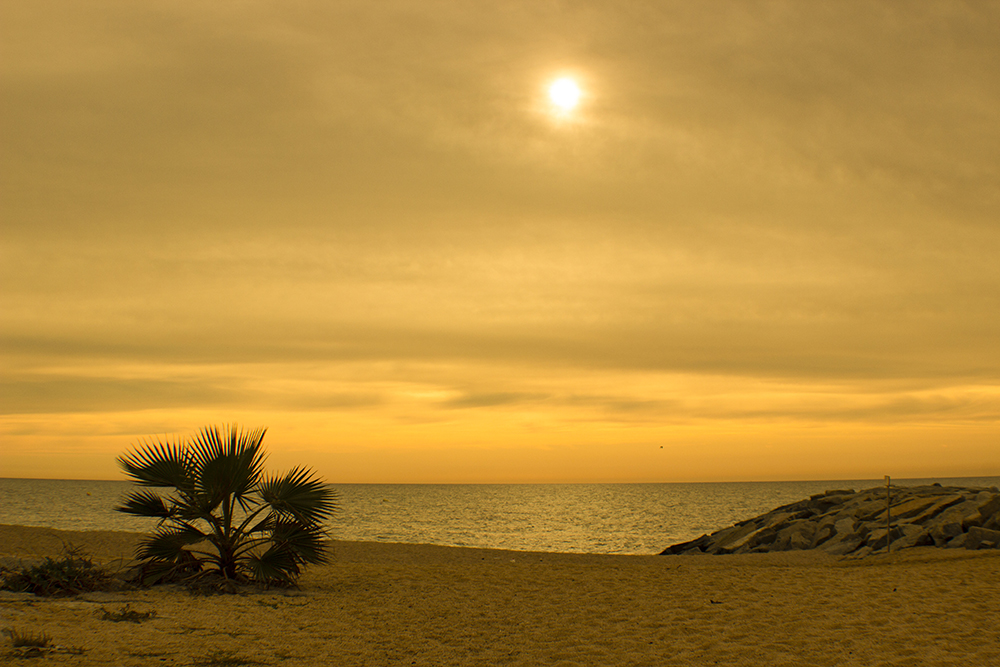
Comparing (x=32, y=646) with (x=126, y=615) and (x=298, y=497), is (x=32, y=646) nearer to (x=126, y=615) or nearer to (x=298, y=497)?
(x=126, y=615)

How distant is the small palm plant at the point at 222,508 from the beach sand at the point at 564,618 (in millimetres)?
683

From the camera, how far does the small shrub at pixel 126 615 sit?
9.37 m

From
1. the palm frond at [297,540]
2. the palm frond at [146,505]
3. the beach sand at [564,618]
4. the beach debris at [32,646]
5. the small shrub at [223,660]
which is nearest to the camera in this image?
the beach debris at [32,646]

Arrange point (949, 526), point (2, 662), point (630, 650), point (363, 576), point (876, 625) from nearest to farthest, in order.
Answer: point (2, 662), point (630, 650), point (876, 625), point (363, 576), point (949, 526)

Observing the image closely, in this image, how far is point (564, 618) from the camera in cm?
1125

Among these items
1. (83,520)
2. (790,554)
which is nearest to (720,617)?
(790,554)

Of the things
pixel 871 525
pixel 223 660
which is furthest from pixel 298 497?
pixel 871 525

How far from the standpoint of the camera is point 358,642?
9.42m

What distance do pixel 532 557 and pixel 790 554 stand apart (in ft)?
24.4

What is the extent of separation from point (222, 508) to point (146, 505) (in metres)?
1.28

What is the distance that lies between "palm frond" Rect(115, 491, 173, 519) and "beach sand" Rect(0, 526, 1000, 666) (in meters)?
1.42

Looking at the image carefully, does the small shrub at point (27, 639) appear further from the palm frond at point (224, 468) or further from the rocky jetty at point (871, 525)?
the rocky jetty at point (871, 525)

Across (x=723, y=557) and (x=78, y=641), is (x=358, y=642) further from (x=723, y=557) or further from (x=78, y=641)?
(x=723, y=557)

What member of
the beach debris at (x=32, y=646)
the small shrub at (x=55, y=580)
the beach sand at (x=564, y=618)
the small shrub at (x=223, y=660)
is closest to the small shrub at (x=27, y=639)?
the beach debris at (x=32, y=646)
